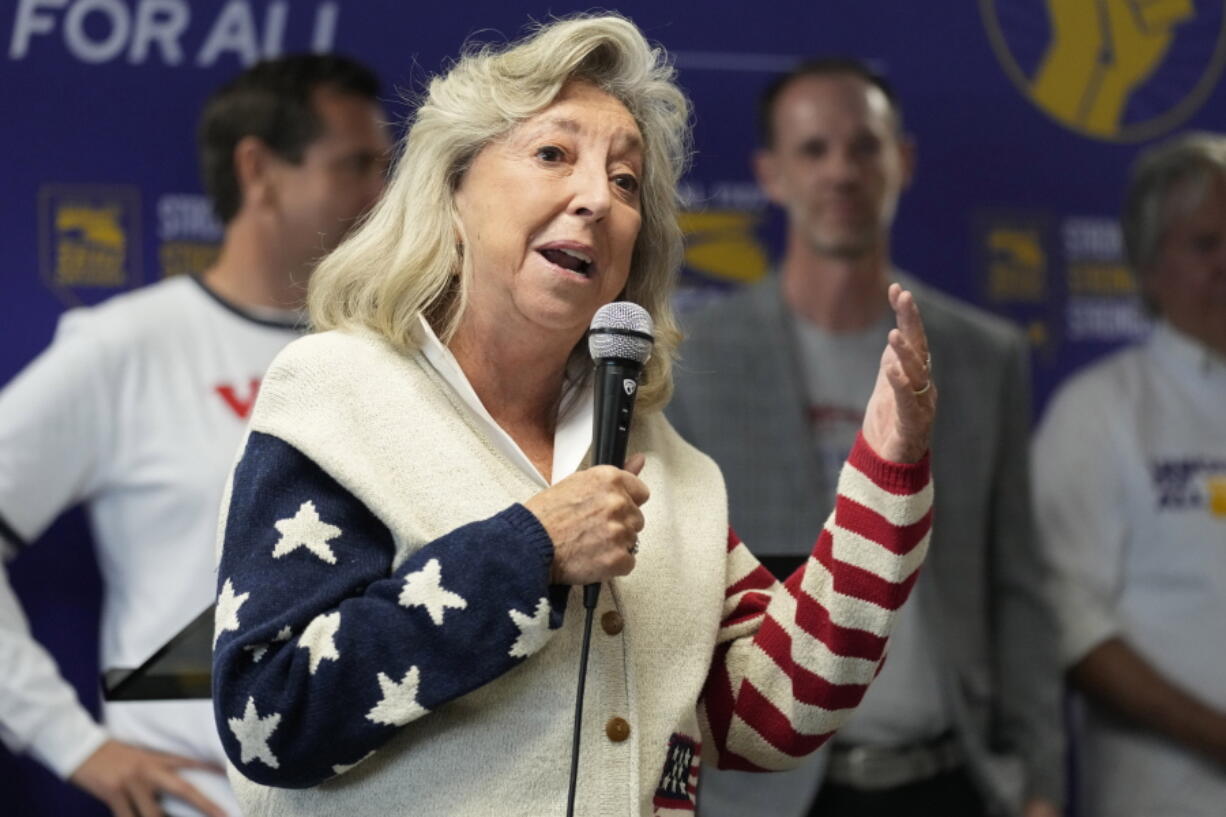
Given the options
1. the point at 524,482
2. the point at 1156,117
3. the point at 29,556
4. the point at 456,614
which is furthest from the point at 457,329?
the point at 1156,117

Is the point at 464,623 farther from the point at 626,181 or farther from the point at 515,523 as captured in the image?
the point at 626,181

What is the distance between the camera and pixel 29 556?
11.3ft

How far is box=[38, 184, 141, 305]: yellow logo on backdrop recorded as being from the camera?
3.45 m

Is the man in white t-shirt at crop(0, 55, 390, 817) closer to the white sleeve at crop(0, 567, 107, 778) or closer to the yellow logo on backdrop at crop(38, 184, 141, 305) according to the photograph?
the white sleeve at crop(0, 567, 107, 778)

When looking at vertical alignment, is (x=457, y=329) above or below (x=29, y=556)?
above

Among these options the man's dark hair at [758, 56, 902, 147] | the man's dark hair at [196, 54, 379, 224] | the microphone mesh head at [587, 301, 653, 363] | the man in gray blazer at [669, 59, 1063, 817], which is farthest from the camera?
the man's dark hair at [758, 56, 902, 147]

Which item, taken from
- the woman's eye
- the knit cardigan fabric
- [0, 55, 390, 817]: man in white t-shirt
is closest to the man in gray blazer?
[0, 55, 390, 817]: man in white t-shirt

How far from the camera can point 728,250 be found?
389 cm

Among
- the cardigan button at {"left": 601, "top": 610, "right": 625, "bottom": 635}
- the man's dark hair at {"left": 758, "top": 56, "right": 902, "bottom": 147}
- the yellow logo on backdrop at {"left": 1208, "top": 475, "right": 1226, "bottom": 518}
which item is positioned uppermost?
the man's dark hair at {"left": 758, "top": 56, "right": 902, "bottom": 147}

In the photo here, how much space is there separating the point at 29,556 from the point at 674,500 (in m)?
1.94

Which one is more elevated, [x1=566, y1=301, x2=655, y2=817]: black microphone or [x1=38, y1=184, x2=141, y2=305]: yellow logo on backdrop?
[x1=566, y1=301, x2=655, y2=817]: black microphone

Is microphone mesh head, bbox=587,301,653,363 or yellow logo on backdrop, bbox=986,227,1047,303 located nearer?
microphone mesh head, bbox=587,301,653,363

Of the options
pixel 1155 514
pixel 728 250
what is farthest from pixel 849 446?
pixel 1155 514

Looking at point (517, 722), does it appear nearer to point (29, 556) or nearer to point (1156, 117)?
point (29, 556)
